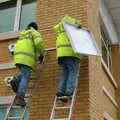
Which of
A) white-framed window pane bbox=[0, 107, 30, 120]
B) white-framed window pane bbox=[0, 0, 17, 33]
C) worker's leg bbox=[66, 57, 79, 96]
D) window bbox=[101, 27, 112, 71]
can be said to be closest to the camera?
worker's leg bbox=[66, 57, 79, 96]

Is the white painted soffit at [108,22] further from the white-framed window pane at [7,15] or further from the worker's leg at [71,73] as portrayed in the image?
the worker's leg at [71,73]

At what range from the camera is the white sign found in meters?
7.18

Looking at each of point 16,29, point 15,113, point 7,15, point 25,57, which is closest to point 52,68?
point 25,57

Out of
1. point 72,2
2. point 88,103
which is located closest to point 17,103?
point 88,103

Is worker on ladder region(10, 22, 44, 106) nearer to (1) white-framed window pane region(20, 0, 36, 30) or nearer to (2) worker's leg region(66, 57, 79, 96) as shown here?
(2) worker's leg region(66, 57, 79, 96)

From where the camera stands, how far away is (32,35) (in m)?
7.88

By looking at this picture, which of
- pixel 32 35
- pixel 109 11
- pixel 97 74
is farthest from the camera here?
pixel 109 11

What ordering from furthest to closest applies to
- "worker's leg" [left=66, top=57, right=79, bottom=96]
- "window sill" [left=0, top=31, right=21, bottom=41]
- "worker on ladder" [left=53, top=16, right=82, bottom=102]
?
"window sill" [left=0, top=31, right=21, bottom=41], "worker on ladder" [left=53, top=16, right=82, bottom=102], "worker's leg" [left=66, top=57, right=79, bottom=96]

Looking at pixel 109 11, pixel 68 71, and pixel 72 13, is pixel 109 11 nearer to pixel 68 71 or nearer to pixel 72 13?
pixel 72 13

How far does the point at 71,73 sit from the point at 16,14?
3.53 m

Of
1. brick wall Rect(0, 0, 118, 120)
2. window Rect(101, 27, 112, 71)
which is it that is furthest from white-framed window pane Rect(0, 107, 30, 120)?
window Rect(101, 27, 112, 71)

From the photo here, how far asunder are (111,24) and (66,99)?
276 inches

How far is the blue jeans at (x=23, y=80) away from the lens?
737cm

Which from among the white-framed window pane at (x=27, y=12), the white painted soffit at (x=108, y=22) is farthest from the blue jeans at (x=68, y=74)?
the white painted soffit at (x=108, y=22)
